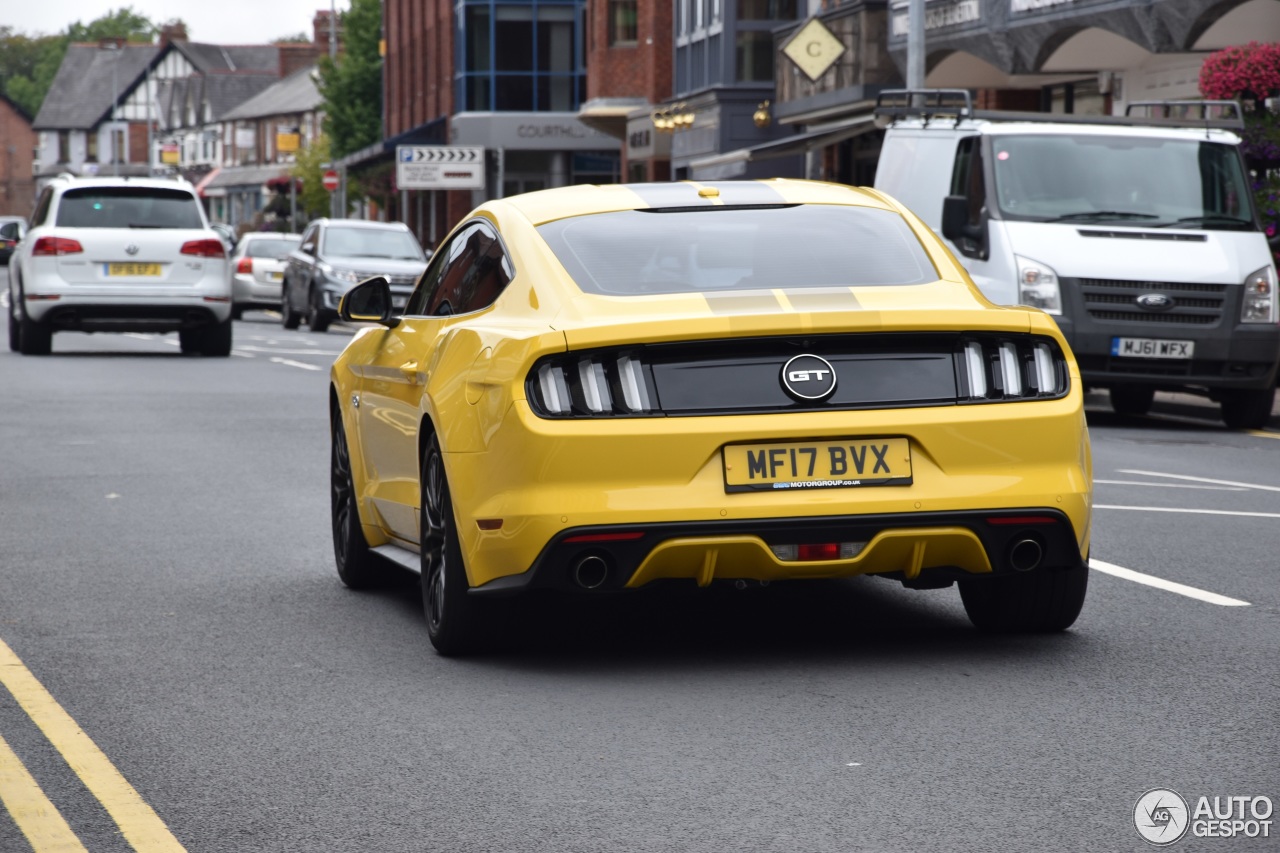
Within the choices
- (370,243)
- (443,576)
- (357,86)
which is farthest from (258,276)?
(357,86)

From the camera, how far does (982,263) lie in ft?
56.5

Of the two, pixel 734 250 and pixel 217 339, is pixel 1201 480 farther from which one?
pixel 217 339

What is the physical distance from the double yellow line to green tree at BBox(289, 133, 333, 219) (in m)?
84.1

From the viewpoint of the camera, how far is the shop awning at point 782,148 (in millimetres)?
32250

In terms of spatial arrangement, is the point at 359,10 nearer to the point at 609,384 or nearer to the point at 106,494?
the point at 106,494

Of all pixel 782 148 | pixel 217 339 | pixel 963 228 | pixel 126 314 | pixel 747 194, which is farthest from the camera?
pixel 782 148

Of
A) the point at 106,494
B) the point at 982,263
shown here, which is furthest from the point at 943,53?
the point at 106,494

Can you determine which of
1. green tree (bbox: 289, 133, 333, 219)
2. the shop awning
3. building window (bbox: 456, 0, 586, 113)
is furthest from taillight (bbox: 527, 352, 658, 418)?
green tree (bbox: 289, 133, 333, 219)

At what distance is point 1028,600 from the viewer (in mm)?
7199

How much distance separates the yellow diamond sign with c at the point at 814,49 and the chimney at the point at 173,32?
5073 inches

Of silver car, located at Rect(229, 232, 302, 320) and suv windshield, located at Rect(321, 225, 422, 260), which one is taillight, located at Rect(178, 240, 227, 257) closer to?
suv windshield, located at Rect(321, 225, 422, 260)

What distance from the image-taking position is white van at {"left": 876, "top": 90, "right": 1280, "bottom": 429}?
54.8 ft

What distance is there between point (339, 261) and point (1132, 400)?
18.1m

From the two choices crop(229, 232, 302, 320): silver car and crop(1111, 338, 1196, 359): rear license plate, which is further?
crop(229, 232, 302, 320): silver car
